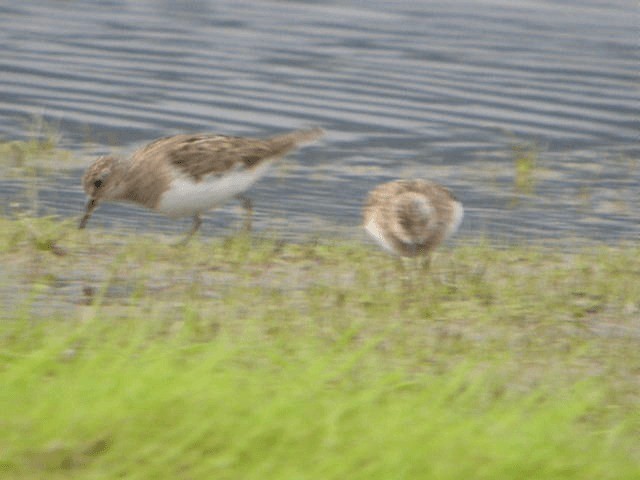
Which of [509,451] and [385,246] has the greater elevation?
[385,246]

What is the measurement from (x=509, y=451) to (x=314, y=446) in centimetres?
82

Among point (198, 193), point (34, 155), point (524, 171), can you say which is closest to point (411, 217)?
point (198, 193)

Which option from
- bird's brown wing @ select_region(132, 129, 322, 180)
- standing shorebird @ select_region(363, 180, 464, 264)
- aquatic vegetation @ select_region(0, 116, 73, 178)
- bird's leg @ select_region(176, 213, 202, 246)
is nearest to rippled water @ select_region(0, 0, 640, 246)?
aquatic vegetation @ select_region(0, 116, 73, 178)

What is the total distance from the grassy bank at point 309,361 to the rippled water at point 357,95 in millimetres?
1957

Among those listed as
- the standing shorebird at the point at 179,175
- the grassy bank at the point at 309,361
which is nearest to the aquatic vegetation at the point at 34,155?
the standing shorebird at the point at 179,175

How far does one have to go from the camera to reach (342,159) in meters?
16.9

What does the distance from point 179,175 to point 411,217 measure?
1.84 m

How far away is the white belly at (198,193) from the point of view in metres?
12.0

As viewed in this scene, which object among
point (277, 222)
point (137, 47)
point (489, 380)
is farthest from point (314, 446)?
point (137, 47)

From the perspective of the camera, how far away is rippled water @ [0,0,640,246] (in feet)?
49.0

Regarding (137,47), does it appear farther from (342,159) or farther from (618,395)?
(618,395)

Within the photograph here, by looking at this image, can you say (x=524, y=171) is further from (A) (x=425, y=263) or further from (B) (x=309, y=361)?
(B) (x=309, y=361)

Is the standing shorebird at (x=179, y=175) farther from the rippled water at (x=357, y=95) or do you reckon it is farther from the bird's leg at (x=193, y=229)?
the rippled water at (x=357, y=95)

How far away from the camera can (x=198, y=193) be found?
12016 millimetres
